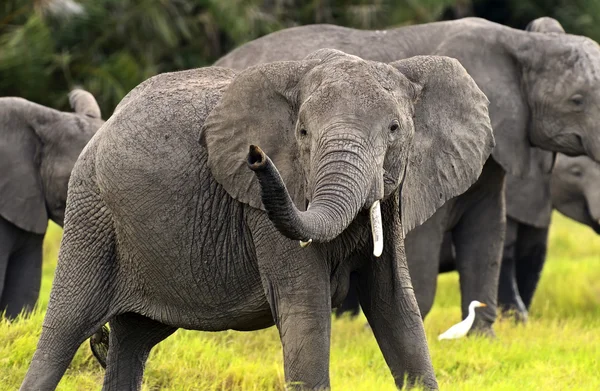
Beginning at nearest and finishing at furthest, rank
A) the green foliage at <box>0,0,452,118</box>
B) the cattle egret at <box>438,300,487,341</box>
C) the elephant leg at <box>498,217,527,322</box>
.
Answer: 1. the cattle egret at <box>438,300,487,341</box>
2. the elephant leg at <box>498,217,527,322</box>
3. the green foliage at <box>0,0,452,118</box>

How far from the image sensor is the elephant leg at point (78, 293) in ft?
20.4

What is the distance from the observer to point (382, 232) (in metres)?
5.44

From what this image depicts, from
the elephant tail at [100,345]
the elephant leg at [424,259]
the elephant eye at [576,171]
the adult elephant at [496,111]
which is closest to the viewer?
the elephant tail at [100,345]

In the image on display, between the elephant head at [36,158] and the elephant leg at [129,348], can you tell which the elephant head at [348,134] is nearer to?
the elephant leg at [129,348]

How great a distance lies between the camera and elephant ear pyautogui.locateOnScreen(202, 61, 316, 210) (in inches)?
221

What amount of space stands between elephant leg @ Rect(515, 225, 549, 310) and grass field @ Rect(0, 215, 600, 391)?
0.88 metres

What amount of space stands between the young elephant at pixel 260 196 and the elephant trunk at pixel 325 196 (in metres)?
0.01

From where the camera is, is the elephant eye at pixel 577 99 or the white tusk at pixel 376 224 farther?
the elephant eye at pixel 577 99

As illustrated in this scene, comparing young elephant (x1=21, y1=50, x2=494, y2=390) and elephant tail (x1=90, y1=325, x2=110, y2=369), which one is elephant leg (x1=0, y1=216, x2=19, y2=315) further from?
young elephant (x1=21, y1=50, x2=494, y2=390)

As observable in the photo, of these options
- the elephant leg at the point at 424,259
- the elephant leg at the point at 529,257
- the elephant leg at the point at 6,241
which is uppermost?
the elephant leg at the point at 424,259

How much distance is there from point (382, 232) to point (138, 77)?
11.8 metres

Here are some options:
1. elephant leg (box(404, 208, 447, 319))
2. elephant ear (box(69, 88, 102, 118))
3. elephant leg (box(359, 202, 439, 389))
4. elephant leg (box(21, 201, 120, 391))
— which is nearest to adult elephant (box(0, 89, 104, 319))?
elephant ear (box(69, 88, 102, 118))

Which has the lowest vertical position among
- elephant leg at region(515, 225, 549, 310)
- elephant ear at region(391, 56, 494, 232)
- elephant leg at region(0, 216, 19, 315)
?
elephant leg at region(515, 225, 549, 310)

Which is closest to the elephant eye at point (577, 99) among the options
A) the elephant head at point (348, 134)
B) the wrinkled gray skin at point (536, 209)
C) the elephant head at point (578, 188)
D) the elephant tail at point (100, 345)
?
the wrinkled gray skin at point (536, 209)
